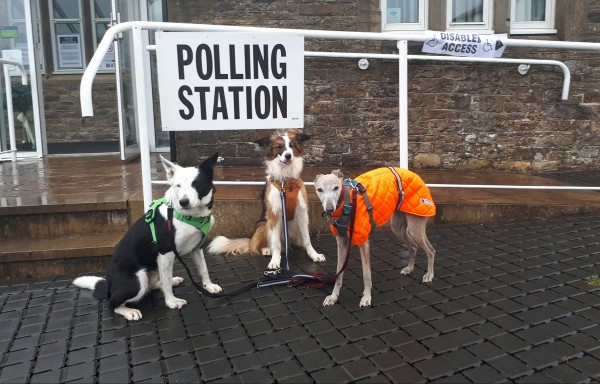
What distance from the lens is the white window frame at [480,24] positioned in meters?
6.94

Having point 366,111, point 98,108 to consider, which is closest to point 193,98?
point 366,111

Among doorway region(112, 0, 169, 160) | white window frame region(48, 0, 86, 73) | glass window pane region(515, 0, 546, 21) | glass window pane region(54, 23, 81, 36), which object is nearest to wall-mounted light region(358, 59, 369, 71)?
glass window pane region(515, 0, 546, 21)

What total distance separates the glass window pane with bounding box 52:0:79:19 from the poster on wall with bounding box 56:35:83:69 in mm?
430

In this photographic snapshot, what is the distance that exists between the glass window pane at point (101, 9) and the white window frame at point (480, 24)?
7314 mm

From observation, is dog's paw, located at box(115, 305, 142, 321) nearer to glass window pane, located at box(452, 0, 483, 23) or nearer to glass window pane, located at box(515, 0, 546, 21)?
glass window pane, located at box(452, 0, 483, 23)

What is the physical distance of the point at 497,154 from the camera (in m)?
6.97

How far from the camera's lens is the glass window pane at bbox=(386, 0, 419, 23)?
694 cm

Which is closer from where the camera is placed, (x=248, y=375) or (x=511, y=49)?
(x=248, y=375)

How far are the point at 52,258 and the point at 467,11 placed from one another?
656cm

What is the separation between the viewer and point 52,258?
12.9 ft

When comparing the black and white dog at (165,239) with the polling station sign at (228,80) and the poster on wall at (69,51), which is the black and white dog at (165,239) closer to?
the polling station sign at (228,80)

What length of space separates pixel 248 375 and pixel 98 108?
32.6ft

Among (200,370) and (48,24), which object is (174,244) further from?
(48,24)

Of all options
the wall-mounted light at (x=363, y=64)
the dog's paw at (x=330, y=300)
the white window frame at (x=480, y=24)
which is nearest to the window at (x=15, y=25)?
the wall-mounted light at (x=363, y=64)
